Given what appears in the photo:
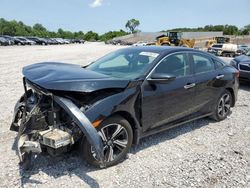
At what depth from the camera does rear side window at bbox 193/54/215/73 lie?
486cm

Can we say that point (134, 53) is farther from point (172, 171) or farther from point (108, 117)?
point (172, 171)

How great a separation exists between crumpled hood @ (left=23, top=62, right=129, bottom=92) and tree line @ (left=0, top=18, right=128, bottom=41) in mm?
91898

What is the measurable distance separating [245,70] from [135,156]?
654 centimetres

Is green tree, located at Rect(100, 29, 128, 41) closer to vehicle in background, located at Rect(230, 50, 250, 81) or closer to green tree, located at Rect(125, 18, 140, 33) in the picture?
green tree, located at Rect(125, 18, 140, 33)

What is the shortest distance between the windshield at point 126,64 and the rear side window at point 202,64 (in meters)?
0.97

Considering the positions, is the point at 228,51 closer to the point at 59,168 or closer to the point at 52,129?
the point at 59,168

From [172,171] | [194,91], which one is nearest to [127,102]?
[172,171]

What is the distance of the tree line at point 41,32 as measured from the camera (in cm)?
9033

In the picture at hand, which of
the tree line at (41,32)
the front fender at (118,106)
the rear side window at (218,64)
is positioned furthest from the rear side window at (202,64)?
the tree line at (41,32)

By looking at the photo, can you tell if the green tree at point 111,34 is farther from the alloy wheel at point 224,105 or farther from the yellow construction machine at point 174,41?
the alloy wheel at point 224,105

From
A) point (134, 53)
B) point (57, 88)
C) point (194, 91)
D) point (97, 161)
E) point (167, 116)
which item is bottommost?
point (97, 161)

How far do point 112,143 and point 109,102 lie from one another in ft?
1.96

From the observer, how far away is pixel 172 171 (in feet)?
11.8

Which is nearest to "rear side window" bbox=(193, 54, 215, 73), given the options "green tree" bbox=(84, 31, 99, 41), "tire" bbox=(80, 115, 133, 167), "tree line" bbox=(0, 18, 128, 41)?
"tire" bbox=(80, 115, 133, 167)
